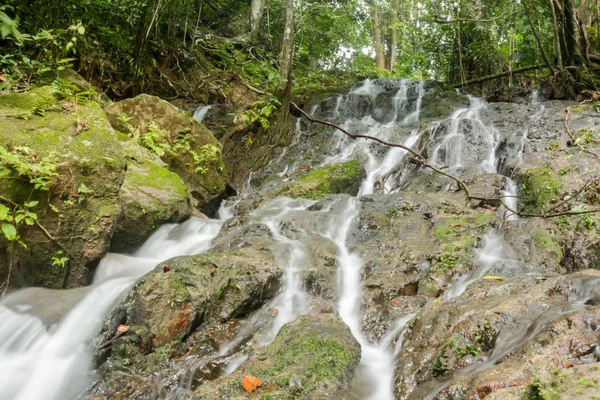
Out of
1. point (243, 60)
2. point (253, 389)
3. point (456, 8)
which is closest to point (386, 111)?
point (456, 8)

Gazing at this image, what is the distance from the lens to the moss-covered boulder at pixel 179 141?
26.2 ft

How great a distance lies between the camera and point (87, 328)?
419 centimetres

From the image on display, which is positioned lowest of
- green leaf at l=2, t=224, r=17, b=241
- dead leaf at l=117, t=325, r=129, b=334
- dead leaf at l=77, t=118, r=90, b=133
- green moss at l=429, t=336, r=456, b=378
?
dead leaf at l=117, t=325, r=129, b=334

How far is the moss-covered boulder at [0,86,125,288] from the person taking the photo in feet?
14.9

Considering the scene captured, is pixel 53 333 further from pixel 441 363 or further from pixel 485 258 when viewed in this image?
pixel 485 258

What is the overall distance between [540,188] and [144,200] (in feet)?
19.6

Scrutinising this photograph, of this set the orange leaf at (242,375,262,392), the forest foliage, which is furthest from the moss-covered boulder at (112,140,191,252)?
the orange leaf at (242,375,262,392)

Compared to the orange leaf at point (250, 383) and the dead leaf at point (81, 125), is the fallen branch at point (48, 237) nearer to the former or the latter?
the dead leaf at point (81, 125)

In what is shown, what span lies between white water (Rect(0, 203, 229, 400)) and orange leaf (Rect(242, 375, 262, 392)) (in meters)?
1.68

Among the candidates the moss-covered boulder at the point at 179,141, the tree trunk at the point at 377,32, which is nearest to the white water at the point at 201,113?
the moss-covered boulder at the point at 179,141

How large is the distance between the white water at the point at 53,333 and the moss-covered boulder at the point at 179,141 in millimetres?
2950

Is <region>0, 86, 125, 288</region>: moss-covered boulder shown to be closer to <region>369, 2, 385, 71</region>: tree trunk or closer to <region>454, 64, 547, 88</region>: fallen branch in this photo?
<region>454, 64, 547, 88</region>: fallen branch

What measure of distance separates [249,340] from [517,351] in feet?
7.81

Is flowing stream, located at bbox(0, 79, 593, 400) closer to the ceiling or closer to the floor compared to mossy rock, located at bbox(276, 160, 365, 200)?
closer to the floor
